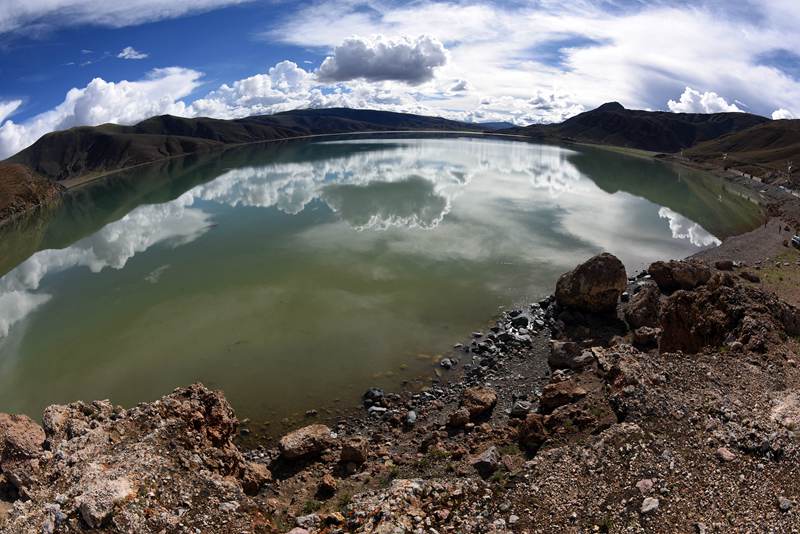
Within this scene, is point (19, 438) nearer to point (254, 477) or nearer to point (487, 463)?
point (254, 477)

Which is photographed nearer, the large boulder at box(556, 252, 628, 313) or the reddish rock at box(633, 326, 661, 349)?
the reddish rock at box(633, 326, 661, 349)

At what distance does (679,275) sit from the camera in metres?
28.3

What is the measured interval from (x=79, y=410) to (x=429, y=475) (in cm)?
1257

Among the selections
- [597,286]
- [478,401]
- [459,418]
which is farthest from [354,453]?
[597,286]

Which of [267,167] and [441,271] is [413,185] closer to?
[441,271]

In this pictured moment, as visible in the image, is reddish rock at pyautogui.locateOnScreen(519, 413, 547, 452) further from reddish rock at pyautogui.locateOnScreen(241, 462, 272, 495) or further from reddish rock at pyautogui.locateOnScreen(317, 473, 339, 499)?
reddish rock at pyautogui.locateOnScreen(241, 462, 272, 495)

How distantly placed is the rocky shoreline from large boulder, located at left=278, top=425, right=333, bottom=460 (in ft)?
0.16

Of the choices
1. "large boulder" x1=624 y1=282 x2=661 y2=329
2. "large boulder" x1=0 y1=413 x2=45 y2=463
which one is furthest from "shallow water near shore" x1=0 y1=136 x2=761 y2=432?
"large boulder" x1=0 y1=413 x2=45 y2=463

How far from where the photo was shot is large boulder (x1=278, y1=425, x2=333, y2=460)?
1566 cm

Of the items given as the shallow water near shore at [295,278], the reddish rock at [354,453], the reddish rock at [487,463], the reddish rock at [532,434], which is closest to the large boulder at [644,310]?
the shallow water near shore at [295,278]

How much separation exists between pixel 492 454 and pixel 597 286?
50.2 feet

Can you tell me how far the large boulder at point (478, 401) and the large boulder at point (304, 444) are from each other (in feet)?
18.3

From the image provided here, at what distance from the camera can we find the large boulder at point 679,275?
2808 centimetres

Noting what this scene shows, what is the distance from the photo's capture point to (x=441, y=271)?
34.0 m
